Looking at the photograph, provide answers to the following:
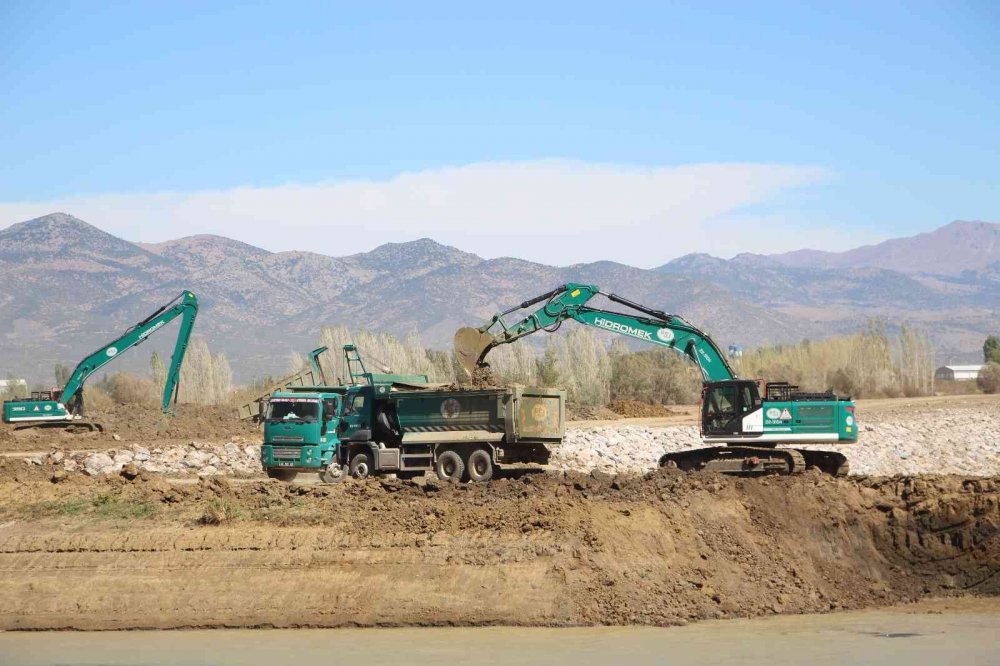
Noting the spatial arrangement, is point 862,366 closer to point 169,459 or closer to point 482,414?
point 169,459

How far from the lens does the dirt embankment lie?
62.5 feet

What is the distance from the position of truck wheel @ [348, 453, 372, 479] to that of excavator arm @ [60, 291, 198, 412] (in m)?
19.8

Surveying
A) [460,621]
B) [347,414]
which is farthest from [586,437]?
[460,621]

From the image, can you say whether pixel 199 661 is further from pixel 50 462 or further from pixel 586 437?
pixel 586 437

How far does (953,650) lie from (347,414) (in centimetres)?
1660

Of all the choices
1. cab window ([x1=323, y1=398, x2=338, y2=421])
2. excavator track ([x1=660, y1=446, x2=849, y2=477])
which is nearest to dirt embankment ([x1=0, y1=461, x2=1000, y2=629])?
excavator track ([x1=660, y1=446, x2=849, y2=477])

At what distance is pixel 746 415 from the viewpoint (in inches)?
1094

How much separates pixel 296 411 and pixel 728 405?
10.5 m

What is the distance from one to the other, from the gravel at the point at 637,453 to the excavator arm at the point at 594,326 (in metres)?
6.87

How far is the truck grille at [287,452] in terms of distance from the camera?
2962 cm

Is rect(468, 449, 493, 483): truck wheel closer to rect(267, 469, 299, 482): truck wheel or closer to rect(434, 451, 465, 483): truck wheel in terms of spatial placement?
rect(434, 451, 465, 483): truck wheel

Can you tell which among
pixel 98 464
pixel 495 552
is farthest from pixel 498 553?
pixel 98 464

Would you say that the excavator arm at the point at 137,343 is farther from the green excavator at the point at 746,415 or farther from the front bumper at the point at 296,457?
the green excavator at the point at 746,415

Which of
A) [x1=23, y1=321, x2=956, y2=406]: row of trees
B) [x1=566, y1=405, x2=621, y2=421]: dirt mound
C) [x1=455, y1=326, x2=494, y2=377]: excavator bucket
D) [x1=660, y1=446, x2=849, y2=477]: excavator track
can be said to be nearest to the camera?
[x1=660, y1=446, x2=849, y2=477]: excavator track
